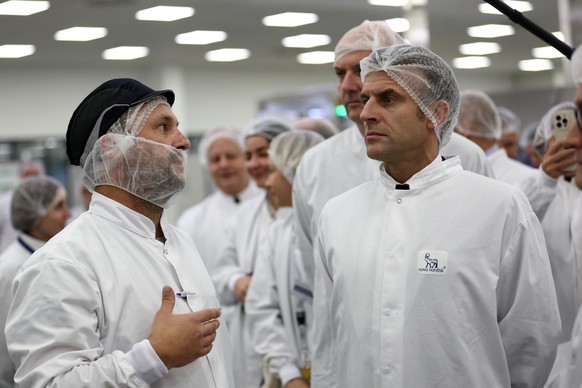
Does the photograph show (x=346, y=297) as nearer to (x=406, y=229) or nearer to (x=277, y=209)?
(x=406, y=229)

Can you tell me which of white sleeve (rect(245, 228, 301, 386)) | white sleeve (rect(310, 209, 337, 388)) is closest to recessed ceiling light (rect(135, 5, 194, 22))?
white sleeve (rect(245, 228, 301, 386))

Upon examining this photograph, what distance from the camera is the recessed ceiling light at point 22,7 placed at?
8.84 meters

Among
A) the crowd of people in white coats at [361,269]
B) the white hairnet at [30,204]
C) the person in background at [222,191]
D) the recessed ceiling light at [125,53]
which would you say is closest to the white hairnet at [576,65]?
the crowd of people in white coats at [361,269]

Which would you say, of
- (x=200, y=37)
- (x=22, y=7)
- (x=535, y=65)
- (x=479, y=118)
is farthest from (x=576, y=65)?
(x=535, y=65)

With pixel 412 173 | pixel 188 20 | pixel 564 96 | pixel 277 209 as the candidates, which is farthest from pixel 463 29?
pixel 412 173

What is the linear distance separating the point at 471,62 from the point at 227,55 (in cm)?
507

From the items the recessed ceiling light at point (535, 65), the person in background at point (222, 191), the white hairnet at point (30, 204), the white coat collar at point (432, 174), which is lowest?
the recessed ceiling light at point (535, 65)

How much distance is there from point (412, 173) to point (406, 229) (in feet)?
0.54

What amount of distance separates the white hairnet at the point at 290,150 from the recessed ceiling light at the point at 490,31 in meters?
8.58

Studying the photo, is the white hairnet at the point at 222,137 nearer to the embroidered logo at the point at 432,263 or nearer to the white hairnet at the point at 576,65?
the embroidered logo at the point at 432,263

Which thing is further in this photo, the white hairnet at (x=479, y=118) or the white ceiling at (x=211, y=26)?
the white ceiling at (x=211, y=26)

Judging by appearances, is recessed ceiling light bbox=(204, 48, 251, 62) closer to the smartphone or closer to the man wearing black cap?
the smartphone

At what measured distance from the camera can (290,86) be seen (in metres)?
16.0

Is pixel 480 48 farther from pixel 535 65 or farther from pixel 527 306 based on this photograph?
pixel 527 306
